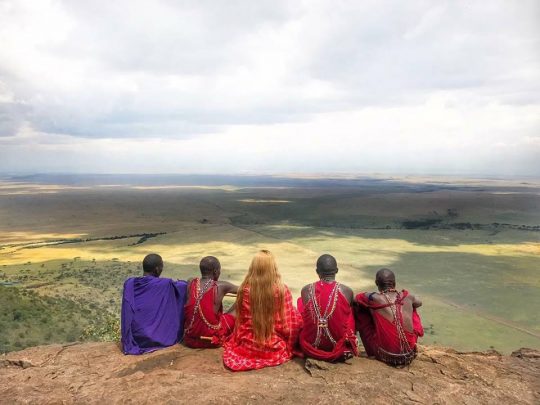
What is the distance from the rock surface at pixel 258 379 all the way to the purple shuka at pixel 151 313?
25cm

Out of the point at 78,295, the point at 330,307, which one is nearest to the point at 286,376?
the point at 330,307

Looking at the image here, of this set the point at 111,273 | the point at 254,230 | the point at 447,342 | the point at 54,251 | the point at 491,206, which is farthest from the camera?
the point at 491,206

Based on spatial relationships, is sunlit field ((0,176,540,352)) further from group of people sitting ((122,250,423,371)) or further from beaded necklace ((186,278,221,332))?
group of people sitting ((122,250,423,371))

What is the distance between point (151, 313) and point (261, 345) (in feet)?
7.44

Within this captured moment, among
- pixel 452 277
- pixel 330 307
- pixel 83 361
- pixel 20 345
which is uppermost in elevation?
pixel 330 307

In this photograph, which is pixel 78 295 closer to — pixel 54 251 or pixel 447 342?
pixel 447 342

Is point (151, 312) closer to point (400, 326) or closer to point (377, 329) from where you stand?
point (377, 329)

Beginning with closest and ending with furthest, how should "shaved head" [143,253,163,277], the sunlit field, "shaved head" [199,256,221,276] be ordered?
"shaved head" [199,256,221,276], "shaved head" [143,253,163,277], the sunlit field

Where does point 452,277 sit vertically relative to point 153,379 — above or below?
below

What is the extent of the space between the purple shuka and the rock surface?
0.82 ft

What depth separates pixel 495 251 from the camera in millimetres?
55531

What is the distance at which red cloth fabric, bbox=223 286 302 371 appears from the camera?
6.76 m

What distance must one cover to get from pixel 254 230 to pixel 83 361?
226 ft

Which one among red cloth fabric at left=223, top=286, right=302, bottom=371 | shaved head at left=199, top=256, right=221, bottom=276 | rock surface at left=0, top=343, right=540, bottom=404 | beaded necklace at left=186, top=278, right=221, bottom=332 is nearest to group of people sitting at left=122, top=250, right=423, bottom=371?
red cloth fabric at left=223, top=286, right=302, bottom=371
